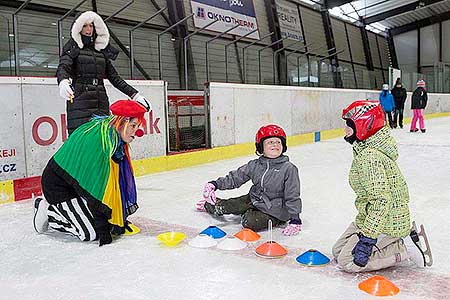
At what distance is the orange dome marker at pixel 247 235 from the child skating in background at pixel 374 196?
2.18ft

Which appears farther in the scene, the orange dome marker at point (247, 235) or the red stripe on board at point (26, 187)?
the red stripe on board at point (26, 187)

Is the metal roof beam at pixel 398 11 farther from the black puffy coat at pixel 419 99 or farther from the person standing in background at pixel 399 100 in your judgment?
the black puffy coat at pixel 419 99

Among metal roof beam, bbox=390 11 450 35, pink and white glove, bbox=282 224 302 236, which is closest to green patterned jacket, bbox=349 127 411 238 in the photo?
pink and white glove, bbox=282 224 302 236

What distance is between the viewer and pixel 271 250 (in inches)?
96.2

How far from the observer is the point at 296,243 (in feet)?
8.78

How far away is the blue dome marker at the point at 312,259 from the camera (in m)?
2.28

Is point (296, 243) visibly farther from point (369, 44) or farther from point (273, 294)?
point (369, 44)

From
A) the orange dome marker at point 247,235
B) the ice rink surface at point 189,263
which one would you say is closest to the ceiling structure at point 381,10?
the ice rink surface at point 189,263

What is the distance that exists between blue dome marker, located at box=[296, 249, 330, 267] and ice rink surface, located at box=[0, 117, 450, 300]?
4cm

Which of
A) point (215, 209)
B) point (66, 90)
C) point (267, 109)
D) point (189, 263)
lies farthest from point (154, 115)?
point (189, 263)

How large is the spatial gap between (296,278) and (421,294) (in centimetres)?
52

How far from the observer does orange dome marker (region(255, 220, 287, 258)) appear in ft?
7.93

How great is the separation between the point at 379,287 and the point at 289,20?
14.7 meters

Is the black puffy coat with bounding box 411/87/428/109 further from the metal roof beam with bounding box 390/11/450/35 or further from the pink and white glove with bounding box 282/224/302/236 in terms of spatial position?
the metal roof beam with bounding box 390/11/450/35
